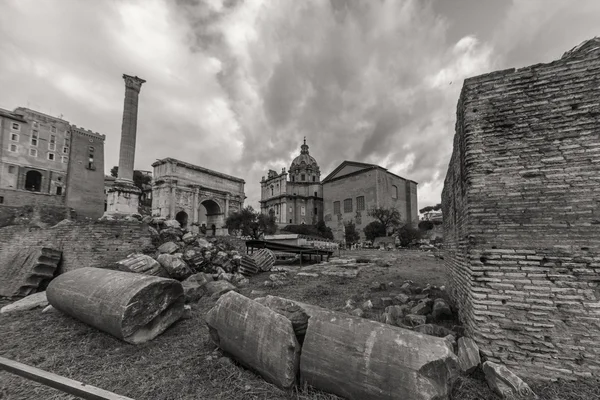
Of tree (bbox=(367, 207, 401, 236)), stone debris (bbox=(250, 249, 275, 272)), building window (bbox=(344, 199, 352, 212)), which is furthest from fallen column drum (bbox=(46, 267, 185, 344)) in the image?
building window (bbox=(344, 199, 352, 212))

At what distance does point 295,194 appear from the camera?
Answer: 56.4 metres

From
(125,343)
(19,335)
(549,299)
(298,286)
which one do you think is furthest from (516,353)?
(19,335)

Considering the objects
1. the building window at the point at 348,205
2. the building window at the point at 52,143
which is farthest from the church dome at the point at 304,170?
the building window at the point at 52,143

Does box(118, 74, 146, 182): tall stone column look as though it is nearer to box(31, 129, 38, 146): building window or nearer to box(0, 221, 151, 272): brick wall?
box(0, 221, 151, 272): brick wall

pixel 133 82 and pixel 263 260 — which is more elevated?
pixel 133 82

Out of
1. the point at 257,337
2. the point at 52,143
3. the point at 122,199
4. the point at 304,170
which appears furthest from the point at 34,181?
the point at 304,170

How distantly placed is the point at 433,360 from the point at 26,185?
45.9 m

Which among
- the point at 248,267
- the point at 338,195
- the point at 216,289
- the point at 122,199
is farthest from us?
the point at 338,195

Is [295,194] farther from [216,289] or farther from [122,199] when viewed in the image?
[216,289]

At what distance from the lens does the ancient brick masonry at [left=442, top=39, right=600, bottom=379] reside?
3084 millimetres

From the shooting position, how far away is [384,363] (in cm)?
249

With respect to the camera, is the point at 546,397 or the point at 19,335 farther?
the point at 19,335

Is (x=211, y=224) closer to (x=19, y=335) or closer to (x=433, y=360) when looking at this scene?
(x=19, y=335)

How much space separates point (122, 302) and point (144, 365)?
41.2 inches
